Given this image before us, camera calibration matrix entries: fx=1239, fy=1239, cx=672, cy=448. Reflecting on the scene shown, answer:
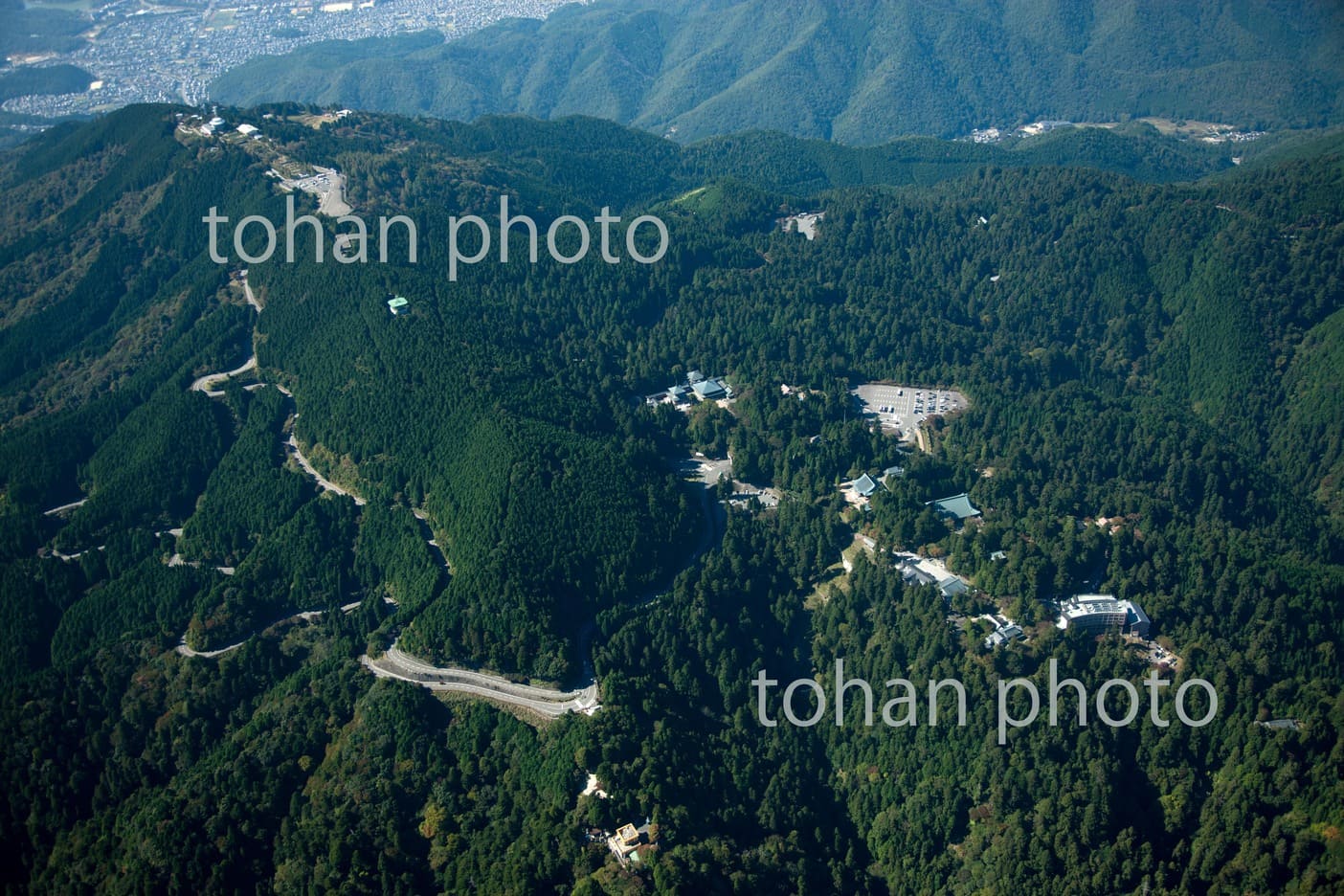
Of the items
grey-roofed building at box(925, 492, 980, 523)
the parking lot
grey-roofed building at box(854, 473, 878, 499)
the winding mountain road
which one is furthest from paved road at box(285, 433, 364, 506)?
grey-roofed building at box(925, 492, 980, 523)

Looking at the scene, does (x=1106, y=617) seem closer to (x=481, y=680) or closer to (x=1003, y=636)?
(x=1003, y=636)

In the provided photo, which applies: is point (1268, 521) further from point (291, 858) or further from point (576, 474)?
point (291, 858)

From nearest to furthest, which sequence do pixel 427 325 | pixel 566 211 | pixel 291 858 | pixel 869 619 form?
pixel 291 858, pixel 869 619, pixel 427 325, pixel 566 211

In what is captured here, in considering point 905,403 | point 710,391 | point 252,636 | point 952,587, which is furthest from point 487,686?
point 905,403

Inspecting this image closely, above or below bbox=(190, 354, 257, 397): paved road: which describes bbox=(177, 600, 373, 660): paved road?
below

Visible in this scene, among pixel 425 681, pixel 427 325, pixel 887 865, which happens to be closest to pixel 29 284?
pixel 427 325

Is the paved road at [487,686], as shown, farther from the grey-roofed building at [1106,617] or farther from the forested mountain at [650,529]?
the grey-roofed building at [1106,617]

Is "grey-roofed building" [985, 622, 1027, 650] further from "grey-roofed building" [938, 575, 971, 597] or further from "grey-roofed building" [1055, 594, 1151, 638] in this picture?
"grey-roofed building" [938, 575, 971, 597]
